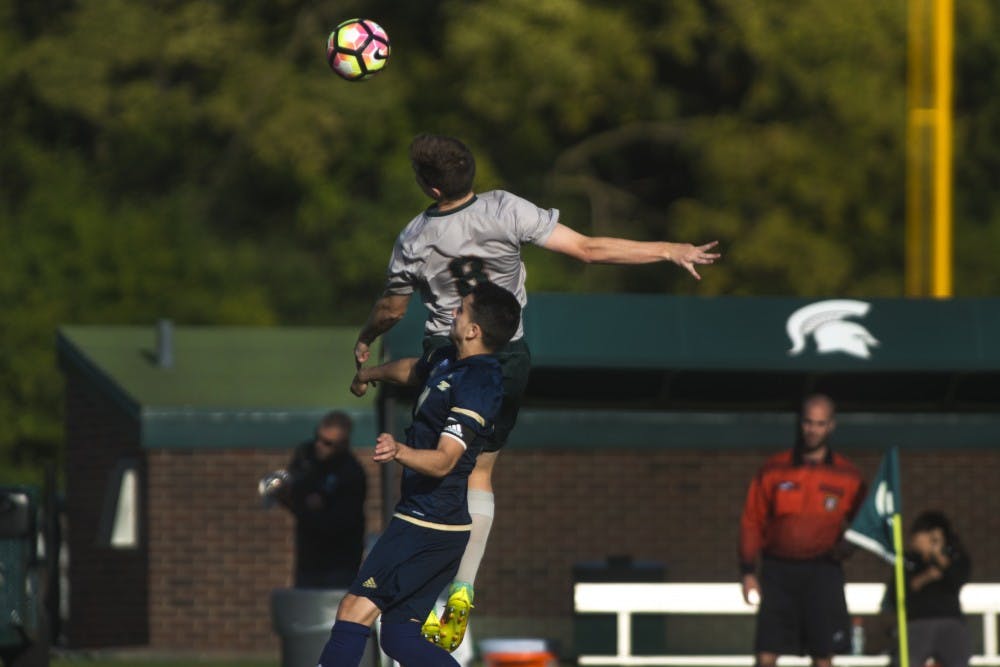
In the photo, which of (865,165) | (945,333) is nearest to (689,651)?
(945,333)

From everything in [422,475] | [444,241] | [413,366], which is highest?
[444,241]

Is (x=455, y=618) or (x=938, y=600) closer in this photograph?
(x=455, y=618)

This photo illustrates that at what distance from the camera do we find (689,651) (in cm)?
1820

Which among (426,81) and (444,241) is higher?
(426,81)

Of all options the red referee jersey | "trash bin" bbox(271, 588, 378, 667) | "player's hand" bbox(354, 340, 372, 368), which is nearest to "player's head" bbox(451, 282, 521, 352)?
"player's hand" bbox(354, 340, 372, 368)

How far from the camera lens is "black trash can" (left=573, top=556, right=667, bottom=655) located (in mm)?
16250

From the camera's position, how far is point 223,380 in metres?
20.5

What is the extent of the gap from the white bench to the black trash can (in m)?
0.40

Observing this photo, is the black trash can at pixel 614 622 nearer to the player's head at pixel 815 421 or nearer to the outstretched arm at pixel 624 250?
the player's head at pixel 815 421

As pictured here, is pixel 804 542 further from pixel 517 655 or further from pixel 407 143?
pixel 407 143

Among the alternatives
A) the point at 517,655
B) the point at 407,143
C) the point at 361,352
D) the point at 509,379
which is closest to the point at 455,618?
the point at 517,655

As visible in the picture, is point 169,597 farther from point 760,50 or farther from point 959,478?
point 760,50

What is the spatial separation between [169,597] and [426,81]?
1595cm

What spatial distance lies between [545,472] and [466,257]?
1033 centimetres
